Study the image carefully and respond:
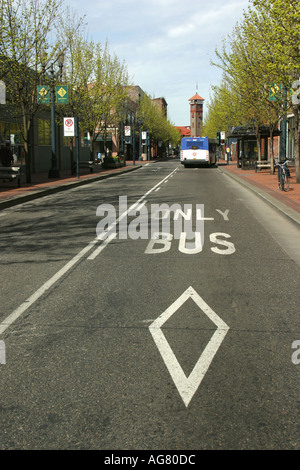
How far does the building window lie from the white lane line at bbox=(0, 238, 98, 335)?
3108cm

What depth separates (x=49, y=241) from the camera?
10109mm

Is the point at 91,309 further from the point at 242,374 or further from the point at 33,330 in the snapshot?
the point at 242,374

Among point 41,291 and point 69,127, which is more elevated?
point 69,127

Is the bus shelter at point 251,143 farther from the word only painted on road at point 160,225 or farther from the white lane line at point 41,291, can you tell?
the white lane line at point 41,291

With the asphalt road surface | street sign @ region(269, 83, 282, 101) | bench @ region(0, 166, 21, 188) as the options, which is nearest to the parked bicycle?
street sign @ region(269, 83, 282, 101)

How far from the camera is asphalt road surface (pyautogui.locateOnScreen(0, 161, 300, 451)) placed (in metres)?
3.23

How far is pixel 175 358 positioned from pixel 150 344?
36 cm

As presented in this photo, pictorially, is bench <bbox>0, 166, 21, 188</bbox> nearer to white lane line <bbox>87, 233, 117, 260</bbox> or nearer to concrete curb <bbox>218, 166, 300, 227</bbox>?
concrete curb <bbox>218, 166, 300, 227</bbox>

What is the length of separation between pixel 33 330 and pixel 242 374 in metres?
2.07

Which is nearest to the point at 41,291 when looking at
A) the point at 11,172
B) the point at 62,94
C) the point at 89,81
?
the point at 11,172

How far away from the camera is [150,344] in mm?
4590

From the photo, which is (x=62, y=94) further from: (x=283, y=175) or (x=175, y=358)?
(x=175, y=358)

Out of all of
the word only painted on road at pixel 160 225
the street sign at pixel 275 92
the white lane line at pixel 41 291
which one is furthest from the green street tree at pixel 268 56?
the white lane line at pixel 41 291

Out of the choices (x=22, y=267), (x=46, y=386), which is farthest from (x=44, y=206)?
(x=46, y=386)
